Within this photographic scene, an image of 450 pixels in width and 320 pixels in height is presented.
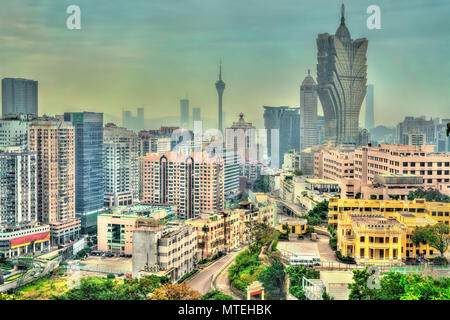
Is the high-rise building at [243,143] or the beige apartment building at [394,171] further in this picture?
the high-rise building at [243,143]


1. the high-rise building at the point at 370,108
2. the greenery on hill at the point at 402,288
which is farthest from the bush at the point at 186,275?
the high-rise building at the point at 370,108

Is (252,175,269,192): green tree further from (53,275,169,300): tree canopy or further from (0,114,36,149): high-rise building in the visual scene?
(53,275,169,300): tree canopy

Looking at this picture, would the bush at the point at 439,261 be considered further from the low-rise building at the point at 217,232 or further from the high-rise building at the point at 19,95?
the high-rise building at the point at 19,95

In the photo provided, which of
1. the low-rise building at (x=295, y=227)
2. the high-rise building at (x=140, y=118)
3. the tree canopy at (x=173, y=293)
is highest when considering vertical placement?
the high-rise building at (x=140, y=118)

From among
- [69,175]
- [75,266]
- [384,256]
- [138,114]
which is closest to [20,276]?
[75,266]

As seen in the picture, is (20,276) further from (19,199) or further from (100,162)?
(100,162)

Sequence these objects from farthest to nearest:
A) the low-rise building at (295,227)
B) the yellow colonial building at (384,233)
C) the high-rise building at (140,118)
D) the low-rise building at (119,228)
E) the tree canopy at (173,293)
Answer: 1. the low-rise building at (119,228)
2. the high-rise building at (140,118)
3. the low-rise building at (295,227)
4. the yellow colonial building at (384,233)
5. the tree canopy at (173,293)

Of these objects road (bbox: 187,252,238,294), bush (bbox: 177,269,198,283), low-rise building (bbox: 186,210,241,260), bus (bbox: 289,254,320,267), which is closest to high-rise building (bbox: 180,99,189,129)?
low-rise building (bbox: 186,210,241,260)
